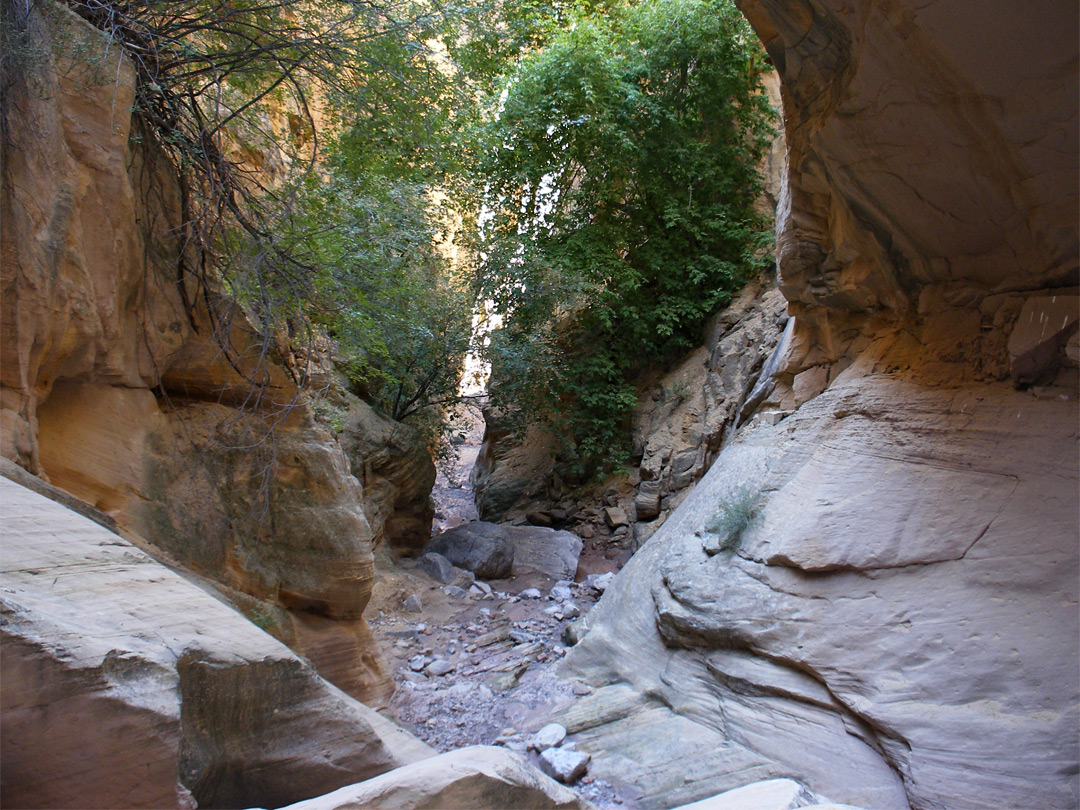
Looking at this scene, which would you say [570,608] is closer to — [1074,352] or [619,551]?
[619,551]

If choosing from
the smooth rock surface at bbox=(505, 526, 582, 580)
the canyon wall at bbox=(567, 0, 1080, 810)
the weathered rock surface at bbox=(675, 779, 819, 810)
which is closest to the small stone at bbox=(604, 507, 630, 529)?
the smooth rock surface at bbox=(505, 526, 582, 580)

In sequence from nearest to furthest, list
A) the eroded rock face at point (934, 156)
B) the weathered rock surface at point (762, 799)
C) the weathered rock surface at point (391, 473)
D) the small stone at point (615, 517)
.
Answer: the weathered rock surface at point (762, 799) < the eroded rock face at point (934, 156) < the weathered rock surface at point (391, 473) < the small stone at point (615, 517)

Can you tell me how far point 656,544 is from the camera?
688 centimetres

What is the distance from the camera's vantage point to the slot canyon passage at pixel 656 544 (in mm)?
2539

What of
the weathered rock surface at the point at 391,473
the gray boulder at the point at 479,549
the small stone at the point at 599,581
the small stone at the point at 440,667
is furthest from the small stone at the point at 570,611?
the weathered rock surface at the point at 391,473

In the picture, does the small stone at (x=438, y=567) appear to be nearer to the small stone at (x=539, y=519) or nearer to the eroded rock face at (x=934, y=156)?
the small stone at (x=539, y=519)

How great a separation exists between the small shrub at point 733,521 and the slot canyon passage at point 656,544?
0.06 m

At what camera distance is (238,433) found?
4.61 meters

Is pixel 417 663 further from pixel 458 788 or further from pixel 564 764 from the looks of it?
pixel 458 788

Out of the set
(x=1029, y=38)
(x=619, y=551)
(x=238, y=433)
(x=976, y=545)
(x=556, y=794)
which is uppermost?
(x=1029, y=38)

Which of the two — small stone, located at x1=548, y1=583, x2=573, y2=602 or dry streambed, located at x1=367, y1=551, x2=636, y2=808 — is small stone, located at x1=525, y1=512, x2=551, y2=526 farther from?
small stone, located at x1=548, y1=583, x2=573, y2=602

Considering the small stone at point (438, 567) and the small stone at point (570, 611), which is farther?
the small stone at point (438, 567)

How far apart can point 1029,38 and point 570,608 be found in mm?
6791

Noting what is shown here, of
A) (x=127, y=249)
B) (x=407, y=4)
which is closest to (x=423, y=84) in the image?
(x=407, y=4)
